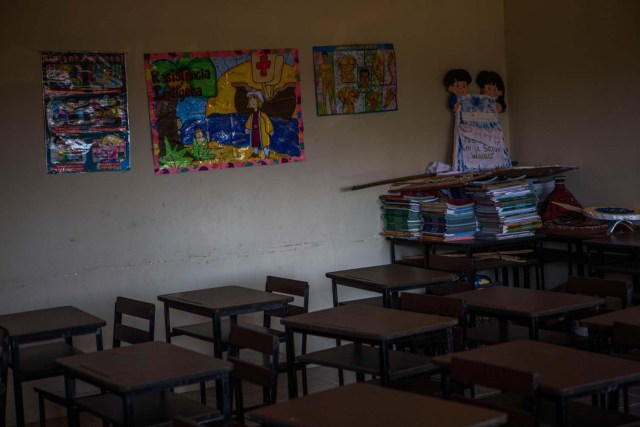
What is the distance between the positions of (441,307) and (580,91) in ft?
10.2

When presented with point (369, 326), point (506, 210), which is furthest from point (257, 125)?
point (369, 326)

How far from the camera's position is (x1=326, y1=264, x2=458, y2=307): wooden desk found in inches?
211

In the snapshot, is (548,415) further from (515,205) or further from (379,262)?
(379,262)

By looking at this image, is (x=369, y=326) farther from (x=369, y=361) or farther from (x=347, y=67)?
(x=347, y=67)

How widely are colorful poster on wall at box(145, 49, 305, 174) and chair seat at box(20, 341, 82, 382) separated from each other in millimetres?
1568

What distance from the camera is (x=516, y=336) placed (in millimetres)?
5027

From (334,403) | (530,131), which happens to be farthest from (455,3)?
(334,403)

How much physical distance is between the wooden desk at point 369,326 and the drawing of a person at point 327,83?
99.2 inches

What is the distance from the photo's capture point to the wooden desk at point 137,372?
3.44 metres

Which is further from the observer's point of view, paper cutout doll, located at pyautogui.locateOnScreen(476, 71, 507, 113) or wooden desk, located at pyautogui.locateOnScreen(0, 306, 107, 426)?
paper cutout doll, located at pyautogui.locateOnScreen(476, 71, 507, 113)

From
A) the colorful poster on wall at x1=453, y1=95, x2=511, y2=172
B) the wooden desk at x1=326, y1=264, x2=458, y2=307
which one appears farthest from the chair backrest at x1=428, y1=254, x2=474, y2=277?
the colorful poster on wall at x1=453, y1=95, x2=511, y2=172

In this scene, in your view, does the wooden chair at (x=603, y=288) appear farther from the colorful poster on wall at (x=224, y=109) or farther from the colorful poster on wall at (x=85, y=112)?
the colorful poster on wall at (x=85, y=112)

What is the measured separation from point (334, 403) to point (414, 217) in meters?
3.90

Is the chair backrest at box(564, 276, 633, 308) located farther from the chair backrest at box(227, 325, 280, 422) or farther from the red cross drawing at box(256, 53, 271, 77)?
the red cross drawing at box(256, 53, 271, 77)
